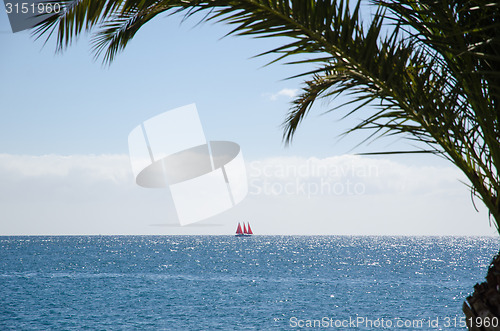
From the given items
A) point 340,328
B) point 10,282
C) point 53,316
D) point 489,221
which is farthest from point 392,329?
point 10,282

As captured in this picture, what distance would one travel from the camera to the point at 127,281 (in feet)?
168

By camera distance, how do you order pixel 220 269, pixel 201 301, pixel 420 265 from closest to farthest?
pixel 201 301, pixel 220 269, pixel 420 265

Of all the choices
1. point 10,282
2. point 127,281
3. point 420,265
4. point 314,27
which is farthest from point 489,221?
point 420,265

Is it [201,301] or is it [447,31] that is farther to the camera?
[201,301]

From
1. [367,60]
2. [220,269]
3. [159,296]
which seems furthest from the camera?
[220,269]

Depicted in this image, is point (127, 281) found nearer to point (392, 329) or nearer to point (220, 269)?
point (220, 269)

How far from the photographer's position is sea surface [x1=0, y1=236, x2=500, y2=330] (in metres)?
31.7

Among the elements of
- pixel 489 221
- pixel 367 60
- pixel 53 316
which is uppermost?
pixel 367 60

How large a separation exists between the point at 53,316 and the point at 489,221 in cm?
3738

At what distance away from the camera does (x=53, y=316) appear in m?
34.6

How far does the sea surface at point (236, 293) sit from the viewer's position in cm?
3173

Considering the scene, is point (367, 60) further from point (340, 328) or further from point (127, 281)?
point (127, 281)

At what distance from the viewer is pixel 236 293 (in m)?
42.4

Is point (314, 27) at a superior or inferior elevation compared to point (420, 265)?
superior
